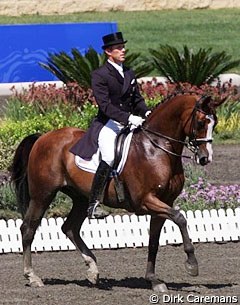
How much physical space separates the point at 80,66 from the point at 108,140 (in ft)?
31.9

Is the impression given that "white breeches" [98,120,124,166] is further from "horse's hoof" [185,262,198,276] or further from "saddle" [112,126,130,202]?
"horse's hoof" [185,262,198,276]

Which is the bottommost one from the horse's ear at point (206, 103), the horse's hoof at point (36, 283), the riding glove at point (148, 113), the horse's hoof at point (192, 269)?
the horse's hoof at point (36, 283)

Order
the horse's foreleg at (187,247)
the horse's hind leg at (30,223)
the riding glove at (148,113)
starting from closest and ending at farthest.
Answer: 1. the horse's foreleg at (187,247)
2. the riding glove at (148,113)
3. the horse's hind leg at (30,223)

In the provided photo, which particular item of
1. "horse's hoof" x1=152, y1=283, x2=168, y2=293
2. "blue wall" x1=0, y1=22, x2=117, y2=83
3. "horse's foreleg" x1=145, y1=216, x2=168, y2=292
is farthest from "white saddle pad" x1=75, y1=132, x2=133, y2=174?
"blue wall" x1=0, y1=22, x2=117, y2=83

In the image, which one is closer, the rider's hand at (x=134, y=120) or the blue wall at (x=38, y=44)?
the rider's hand at (x=134, y=120)

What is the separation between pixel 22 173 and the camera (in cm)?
1080

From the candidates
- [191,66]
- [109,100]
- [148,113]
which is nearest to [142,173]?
[148,113]

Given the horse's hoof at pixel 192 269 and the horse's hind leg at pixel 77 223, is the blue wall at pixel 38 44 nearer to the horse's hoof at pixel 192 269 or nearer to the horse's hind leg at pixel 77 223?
the horse's hind leg at pixel 77 223

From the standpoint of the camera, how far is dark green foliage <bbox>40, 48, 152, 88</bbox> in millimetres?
19438

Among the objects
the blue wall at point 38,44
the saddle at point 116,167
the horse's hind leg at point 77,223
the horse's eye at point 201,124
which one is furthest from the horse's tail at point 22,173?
the blue wall at point 38,44

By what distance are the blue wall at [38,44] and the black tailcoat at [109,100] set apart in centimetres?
1314

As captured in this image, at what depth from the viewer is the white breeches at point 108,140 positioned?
9805 mm

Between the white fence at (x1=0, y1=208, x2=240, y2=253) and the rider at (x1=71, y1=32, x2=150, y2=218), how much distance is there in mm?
1981

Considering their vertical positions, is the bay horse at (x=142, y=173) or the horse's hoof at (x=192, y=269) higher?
the bay horse at (x=142, y=173)
